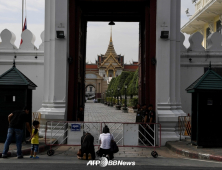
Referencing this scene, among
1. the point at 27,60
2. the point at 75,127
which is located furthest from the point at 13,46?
the point at 75,127

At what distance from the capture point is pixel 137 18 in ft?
60.2

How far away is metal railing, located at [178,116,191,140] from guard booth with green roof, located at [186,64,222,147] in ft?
4.55

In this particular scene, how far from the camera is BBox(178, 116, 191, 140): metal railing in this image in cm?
1338

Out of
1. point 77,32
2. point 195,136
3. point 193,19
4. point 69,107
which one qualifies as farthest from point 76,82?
point 193,19

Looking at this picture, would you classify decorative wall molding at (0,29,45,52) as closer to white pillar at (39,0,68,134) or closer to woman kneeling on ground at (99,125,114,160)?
white pillar at (39,0,68,134)

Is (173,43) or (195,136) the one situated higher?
(173,43)

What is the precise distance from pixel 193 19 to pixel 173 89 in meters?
28.1

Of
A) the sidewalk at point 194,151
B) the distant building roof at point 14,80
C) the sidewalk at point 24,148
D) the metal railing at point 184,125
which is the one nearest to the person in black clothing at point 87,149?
the sidewalk at point 24,148

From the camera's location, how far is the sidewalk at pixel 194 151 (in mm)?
10126

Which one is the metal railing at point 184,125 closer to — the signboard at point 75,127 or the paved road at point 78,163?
the paved road at point 78,163

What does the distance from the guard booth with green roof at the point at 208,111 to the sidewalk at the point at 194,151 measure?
30 cm

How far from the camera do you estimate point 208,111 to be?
38.5 ft

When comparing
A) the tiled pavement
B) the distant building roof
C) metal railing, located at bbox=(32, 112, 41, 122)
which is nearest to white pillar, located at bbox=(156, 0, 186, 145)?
metal railing, located at bbox=(32, 112, 41, 122)

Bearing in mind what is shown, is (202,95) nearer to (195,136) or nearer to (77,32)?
(195,136)
